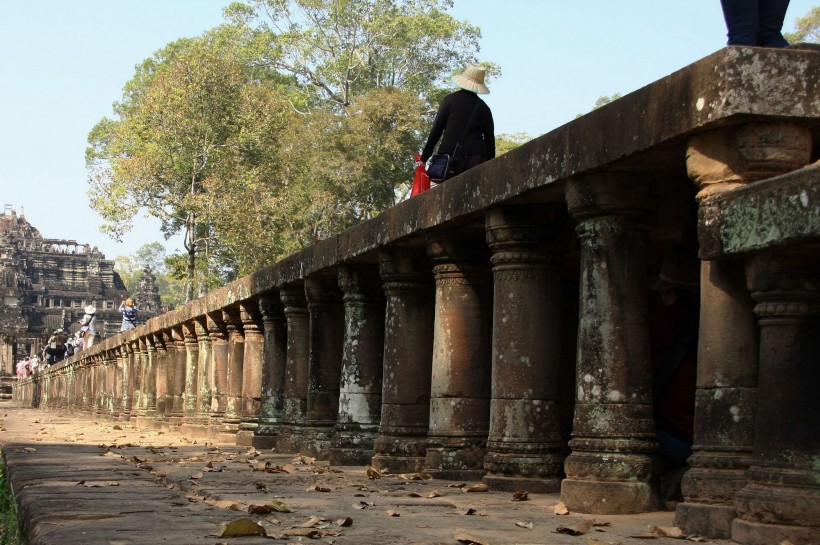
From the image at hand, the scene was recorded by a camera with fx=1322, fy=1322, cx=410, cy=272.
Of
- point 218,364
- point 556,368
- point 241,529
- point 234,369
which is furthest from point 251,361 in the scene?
point 241,529

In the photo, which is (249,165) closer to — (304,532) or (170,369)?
(170,369)

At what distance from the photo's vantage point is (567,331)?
406 inches

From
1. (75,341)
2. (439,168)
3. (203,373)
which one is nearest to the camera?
(439,168)

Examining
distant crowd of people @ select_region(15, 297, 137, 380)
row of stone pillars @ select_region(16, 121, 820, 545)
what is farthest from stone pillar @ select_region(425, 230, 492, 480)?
distant crowd of people @ select_region(15, 297, 137, 380)

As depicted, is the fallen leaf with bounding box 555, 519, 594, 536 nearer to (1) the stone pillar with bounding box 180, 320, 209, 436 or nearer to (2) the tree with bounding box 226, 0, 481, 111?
(1) the stone pillar with bounding box 180, 320, 209, 436

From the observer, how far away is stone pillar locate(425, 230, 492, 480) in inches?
374

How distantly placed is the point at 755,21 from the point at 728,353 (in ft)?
5.65

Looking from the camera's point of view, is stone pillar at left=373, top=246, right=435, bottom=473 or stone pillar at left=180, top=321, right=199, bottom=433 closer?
stone pillar at left=373, top=246, right=435, bottom=473

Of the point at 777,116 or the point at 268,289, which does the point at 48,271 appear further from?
the point at 777,116

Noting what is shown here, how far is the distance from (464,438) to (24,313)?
88.9m

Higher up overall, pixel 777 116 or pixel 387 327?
pixel 777 116

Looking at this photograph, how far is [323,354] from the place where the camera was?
13.2 m

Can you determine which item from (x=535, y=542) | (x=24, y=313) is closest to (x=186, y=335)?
(x=535, y=542)

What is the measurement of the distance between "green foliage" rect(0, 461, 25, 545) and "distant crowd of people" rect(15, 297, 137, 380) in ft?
75.7
